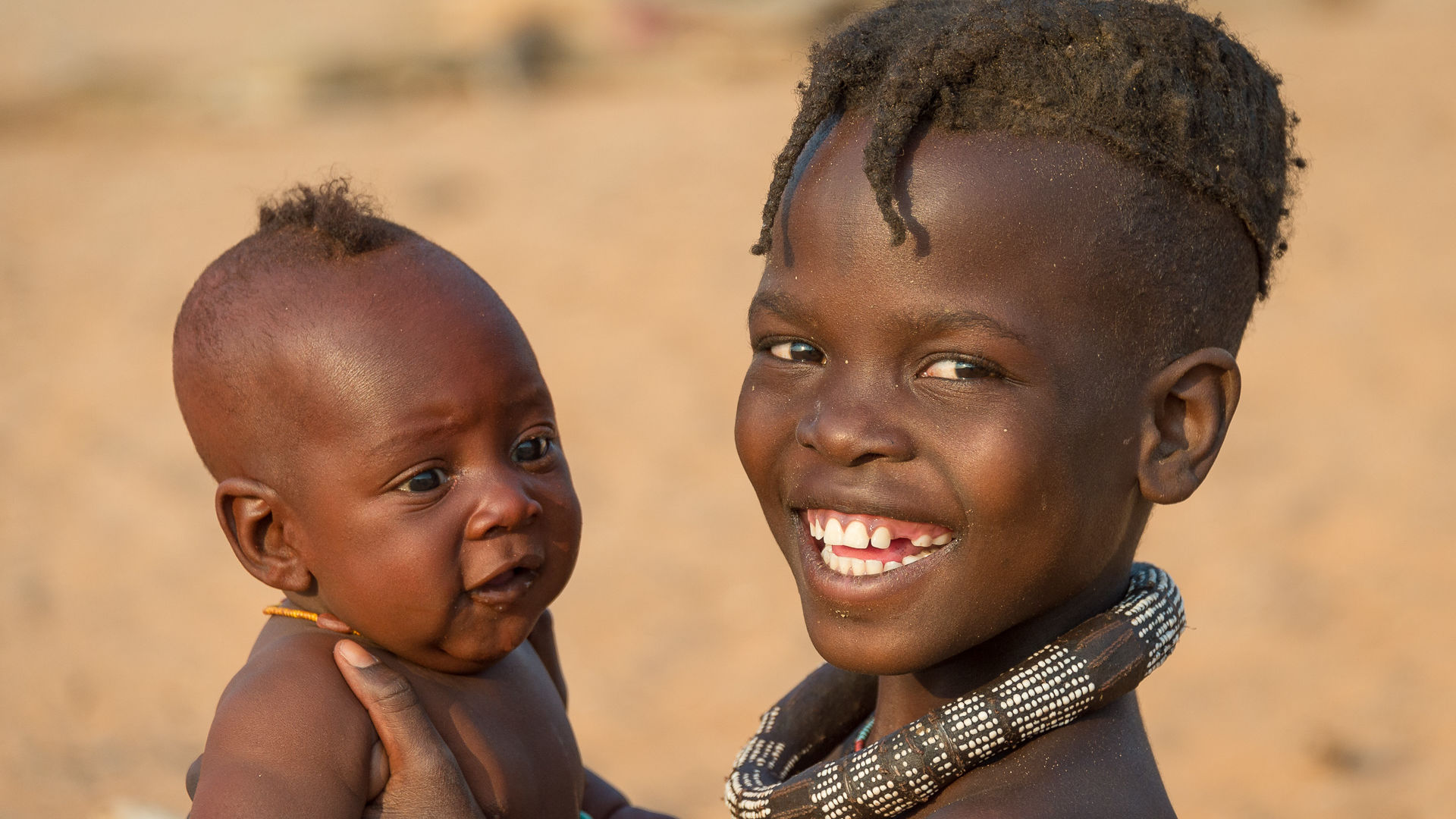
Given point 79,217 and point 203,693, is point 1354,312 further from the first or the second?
point 79,217

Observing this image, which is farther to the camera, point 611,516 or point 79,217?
point 79,217

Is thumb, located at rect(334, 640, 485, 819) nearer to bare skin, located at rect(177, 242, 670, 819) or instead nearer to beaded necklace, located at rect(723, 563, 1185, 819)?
bare skin, located at rect(177, 242, 670, 819)

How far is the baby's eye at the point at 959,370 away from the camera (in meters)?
2.08

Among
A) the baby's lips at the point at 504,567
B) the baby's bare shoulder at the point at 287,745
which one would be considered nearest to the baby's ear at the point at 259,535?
the baby's bare shoulder at the point at 287,745

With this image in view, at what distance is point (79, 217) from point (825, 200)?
39.8 ft

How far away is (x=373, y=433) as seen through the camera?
96.4 inches

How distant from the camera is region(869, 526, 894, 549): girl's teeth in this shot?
212cm

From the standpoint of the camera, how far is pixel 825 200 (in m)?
2.18

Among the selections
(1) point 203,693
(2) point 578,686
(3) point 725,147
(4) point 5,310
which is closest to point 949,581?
(2) point 578,686

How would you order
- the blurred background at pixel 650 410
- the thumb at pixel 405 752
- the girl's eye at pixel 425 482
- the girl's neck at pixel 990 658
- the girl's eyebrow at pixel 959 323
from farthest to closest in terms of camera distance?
the blurred background at pixel 650 410, the girl's eye at pixel 425 482, the thumb at pixel 405 752, the girl's neck at pixel 990 658, the girl's eyebrow at pixel 959 323

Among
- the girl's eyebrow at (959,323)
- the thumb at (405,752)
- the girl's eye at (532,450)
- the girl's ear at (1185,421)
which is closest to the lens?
the girl's eyebrow at (959,323)

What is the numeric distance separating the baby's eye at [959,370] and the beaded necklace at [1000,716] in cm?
43

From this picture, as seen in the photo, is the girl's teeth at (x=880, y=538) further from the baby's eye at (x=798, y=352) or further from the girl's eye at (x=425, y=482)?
the girl's eye at (x=425, y=482)

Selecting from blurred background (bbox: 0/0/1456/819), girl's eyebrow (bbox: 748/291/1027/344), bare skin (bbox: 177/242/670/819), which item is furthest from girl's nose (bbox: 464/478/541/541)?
blurred background (bbox: 0/0/1456/819)
